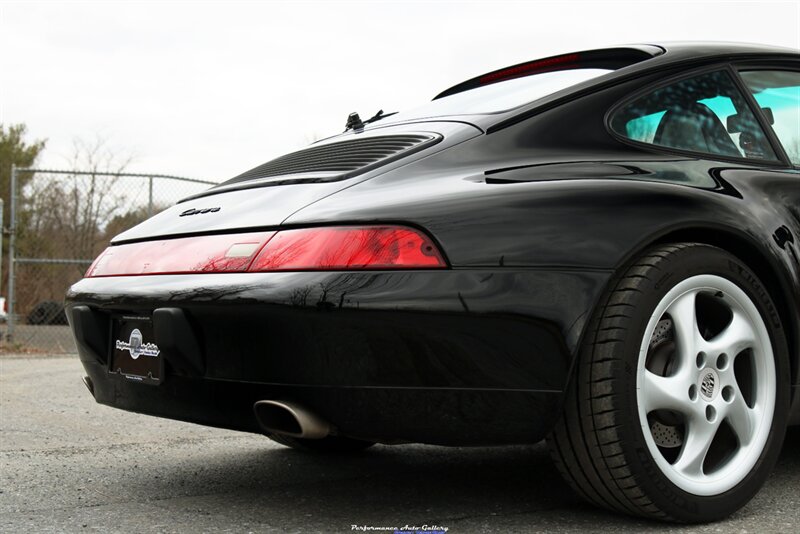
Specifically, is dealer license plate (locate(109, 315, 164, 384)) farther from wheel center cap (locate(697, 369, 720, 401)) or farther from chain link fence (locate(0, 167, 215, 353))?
chain link fence (locate(0, 167, 215, 353))

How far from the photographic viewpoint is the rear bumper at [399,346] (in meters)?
2.19

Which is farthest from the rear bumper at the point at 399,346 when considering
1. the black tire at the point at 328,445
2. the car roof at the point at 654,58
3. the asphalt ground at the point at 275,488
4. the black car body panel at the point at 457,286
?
the black tire at the point at 328,445

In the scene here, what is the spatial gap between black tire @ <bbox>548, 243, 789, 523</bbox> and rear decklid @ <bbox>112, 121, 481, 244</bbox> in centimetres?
65

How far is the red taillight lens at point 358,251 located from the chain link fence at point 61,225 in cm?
731

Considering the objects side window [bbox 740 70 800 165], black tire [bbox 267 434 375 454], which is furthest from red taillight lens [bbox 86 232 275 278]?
side window [bbox 740 70 800 165]

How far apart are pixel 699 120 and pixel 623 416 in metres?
1.13

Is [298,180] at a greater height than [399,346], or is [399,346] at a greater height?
[298,180]

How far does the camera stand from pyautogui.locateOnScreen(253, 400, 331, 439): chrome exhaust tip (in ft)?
7.36

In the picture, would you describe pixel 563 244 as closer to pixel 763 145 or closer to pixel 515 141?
pixel 515 141

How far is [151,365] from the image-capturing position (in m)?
2.56

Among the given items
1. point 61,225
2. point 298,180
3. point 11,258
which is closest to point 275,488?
point 298,180

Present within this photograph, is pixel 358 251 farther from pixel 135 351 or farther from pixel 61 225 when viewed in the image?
pixel 61 225

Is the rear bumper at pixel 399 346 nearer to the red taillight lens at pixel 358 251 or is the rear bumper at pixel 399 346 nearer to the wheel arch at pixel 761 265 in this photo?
the red taillight lens at pixel 358 251

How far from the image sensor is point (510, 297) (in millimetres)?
2260
